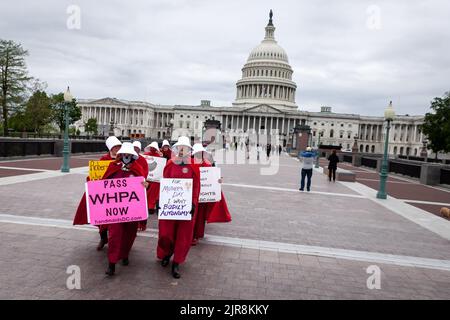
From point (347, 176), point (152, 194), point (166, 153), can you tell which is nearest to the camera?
point (152, 194)

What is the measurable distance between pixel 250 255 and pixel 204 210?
1447mm

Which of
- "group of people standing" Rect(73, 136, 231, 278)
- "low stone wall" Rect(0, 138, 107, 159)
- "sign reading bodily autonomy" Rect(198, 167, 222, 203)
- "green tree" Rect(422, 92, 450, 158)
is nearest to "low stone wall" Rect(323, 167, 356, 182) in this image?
"sign reading bodily autonomy" Rect(198, 167, 222, 203)

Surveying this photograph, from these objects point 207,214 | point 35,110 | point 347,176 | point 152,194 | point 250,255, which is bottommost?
point 250,255

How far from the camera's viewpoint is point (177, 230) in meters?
5.82

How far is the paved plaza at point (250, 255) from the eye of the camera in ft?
17.2

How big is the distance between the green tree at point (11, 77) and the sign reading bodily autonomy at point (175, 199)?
1993 inches

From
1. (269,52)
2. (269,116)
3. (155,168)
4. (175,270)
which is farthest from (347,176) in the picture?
(269,52)

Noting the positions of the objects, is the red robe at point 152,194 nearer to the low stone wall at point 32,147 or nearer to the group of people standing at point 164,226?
the group of people standing at point 164,226

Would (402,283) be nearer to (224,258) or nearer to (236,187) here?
(224,258)

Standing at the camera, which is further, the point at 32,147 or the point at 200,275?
the point at 32,147

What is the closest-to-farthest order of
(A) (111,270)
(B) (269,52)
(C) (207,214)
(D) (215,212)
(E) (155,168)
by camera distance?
(A) (111,270)
(C) (207,214)
(D) (215,212)
(E) (155,168)
(B) (269,52)

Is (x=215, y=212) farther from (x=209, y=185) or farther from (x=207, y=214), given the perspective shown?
(x=209, y=185)
